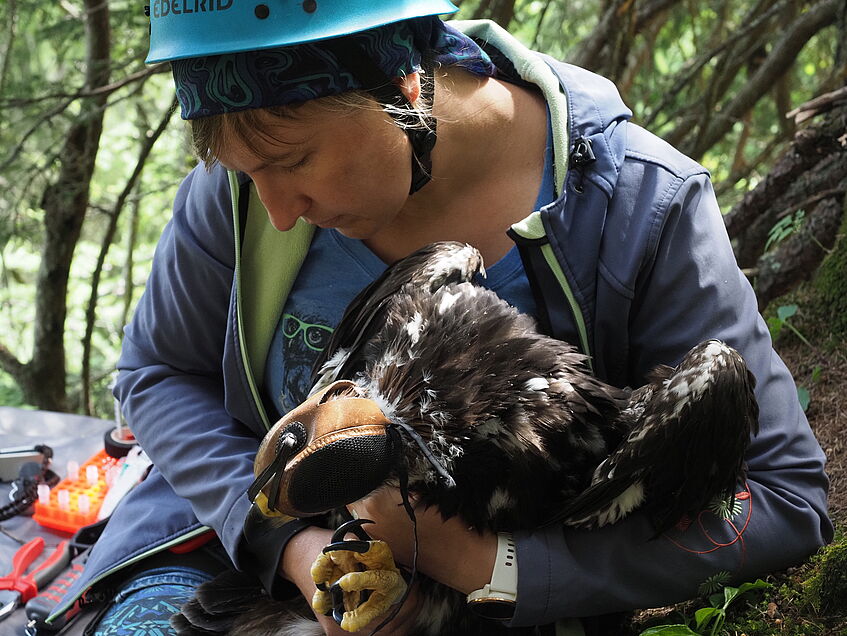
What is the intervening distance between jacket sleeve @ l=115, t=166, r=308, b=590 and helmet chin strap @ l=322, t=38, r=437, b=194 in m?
0.63

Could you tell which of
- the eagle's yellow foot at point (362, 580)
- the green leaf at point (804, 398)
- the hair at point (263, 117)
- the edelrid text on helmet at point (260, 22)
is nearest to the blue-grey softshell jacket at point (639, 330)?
the eagle's yellow foot at point (362, 580)

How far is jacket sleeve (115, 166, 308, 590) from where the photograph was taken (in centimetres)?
248

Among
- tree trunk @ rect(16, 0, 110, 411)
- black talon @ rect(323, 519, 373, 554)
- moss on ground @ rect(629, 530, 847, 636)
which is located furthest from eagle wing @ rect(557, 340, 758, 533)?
tree trunk @ rect(16, 0, 110, 411)

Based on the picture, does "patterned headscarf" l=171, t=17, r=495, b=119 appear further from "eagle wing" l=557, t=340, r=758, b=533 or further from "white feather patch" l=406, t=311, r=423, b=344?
"eagle wing" l=557, t=340, r=758, b=533

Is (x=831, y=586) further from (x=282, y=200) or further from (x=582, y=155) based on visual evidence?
(x=282, y=200)

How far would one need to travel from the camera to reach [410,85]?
208cm

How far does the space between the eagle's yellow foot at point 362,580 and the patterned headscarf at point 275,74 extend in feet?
3.60

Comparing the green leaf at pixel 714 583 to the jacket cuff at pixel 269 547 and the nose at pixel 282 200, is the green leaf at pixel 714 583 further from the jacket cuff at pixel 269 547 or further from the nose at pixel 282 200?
the nose at pixel 282 200

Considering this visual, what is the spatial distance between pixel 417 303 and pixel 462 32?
866 mm

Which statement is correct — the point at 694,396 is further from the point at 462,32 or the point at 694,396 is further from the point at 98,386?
the point at 98,386

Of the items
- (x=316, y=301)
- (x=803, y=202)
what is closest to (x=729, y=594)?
(x=316, y=301)

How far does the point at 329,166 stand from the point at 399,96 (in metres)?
0.24

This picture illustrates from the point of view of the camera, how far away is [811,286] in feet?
11.2

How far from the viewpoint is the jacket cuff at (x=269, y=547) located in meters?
2.40
